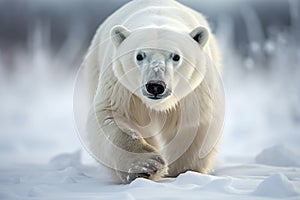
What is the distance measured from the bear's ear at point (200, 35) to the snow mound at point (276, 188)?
95cm

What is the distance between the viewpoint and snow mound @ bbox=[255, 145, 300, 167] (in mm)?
3765

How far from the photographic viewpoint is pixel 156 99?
2814 mm

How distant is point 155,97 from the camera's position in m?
2.79

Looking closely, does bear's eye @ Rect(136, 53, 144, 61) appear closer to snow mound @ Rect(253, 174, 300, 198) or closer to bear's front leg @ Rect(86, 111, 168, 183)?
bear's front leg @ Rect(86, 111, 168, 183)

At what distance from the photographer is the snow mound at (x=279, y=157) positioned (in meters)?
3.77

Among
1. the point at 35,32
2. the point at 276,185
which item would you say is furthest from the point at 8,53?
the point at 276,185

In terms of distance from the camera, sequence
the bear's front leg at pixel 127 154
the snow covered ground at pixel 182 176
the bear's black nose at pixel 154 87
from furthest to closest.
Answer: the bear's front leg at pixel 127 154 → the bear's black nose at pixel 154 87 → the snow covered ground at pixel 182 176

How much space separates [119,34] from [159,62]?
0.35 meters

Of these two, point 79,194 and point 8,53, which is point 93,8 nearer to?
point 8,53

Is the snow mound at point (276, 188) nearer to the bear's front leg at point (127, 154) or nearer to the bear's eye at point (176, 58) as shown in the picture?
the bear's front leg at point (127, 154)

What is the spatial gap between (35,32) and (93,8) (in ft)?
2.11

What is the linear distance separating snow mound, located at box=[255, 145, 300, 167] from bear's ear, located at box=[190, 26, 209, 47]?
0.96 metres

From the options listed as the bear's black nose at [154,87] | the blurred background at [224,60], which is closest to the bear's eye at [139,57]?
the bear's black nose at [154,87]

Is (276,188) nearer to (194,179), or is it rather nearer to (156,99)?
(194,179)
